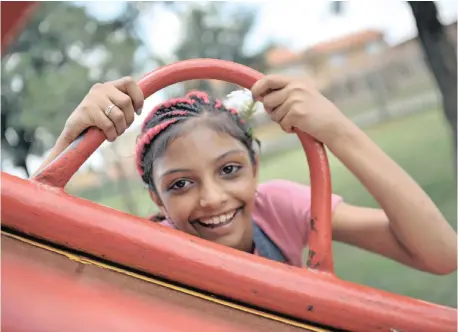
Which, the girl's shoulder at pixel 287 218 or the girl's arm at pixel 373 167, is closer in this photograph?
the girl's arm at pixel 373 167

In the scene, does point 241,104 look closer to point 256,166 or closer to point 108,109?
point 256,166

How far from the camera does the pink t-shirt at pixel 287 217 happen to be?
708mm

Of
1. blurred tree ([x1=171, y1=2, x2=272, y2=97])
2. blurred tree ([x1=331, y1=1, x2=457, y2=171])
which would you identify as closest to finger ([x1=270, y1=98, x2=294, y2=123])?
blurred tree ([x1=331, y1=1, x2=457, y2=171])

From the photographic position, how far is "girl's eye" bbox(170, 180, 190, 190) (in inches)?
22.8

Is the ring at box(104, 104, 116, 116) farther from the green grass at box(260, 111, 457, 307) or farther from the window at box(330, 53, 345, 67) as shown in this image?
the window at box(330, 53, 345, 67)

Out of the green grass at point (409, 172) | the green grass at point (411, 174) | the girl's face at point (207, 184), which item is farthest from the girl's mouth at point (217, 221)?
the green grass at point (411, 174)

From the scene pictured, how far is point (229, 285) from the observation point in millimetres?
394

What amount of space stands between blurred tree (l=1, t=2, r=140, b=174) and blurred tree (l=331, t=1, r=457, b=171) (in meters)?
1.21

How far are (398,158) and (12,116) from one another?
1.88 m

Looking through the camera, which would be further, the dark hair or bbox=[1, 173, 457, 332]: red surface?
the dark hair

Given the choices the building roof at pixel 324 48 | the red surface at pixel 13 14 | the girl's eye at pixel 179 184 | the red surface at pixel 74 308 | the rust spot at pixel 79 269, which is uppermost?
the building roof at pixel 324 48

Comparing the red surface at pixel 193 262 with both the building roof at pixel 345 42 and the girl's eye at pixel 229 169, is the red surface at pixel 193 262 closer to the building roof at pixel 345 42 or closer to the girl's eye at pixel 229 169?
the girl's eye at pixel 229 169

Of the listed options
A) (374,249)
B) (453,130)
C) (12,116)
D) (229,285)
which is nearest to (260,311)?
(229,285)

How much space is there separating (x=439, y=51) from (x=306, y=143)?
123 cm
